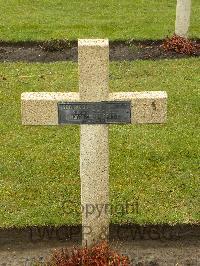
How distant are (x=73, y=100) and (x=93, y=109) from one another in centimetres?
21

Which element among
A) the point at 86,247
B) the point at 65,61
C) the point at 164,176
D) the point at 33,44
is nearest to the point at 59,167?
the point at 164,176

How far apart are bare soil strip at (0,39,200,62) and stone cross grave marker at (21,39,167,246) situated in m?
8.65

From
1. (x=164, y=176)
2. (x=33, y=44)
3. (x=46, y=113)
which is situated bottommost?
(x=164, y=176)

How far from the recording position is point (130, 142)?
9.03 meters

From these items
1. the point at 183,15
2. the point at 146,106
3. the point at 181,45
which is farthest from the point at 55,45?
the point at 146,106

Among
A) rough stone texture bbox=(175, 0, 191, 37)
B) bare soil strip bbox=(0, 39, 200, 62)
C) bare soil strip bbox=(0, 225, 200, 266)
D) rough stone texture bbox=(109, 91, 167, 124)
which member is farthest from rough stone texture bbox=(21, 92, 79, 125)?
rough stone texture bbox=(175, 0, 191, 37)

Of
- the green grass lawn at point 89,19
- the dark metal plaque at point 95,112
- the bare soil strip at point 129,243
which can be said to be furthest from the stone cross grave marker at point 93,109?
the green grass lawn at point 89,19

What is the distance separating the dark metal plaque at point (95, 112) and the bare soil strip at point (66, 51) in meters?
8.72

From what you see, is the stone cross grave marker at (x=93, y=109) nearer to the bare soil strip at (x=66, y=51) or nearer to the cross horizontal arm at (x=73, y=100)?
the cross horizontal arm at (x=73, y=100)

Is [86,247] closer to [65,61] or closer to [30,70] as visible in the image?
[30,70]

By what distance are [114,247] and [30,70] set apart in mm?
7006

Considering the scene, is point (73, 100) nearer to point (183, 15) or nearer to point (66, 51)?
point (66, 51)

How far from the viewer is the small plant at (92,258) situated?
5.63 m

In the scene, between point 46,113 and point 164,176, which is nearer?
point 46,113
